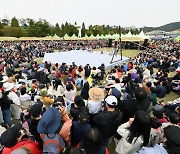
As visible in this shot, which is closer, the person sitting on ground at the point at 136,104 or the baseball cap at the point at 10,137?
the baseball cap at the point at 10,137

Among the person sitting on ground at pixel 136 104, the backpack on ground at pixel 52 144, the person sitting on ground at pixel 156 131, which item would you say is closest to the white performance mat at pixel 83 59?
the person sitting on ground at pixel 136 104

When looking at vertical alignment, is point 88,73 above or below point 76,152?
below

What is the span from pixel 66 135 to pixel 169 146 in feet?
4.51

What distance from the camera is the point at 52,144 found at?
2.71m

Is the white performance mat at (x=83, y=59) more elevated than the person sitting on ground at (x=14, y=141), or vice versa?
the person sitting on ground at (x=14, y=141)

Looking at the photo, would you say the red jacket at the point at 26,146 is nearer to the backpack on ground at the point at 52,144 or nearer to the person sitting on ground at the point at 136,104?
the backpack on ground at the point at 52,144

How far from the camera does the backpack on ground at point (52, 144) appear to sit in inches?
105

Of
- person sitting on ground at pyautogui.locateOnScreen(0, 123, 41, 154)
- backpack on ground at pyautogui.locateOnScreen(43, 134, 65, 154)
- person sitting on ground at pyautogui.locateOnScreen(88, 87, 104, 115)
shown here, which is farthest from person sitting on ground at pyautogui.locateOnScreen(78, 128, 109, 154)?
person sitting on ground at pyautogui.locateOnScreen(88, 87, 104, 115)

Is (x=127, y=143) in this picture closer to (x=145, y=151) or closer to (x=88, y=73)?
(x=145, y=151)

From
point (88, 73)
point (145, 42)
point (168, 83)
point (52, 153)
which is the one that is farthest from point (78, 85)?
point (145, 42)

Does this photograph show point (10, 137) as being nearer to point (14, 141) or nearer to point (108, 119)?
point (14, 141)

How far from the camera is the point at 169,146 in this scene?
100 inches

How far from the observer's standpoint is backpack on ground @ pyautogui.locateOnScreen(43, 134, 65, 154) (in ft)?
8.78

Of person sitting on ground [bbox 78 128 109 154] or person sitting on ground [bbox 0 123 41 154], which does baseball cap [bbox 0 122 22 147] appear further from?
person sitting on ground [bbox 78 128 109 154]
